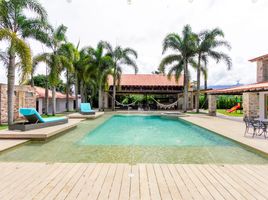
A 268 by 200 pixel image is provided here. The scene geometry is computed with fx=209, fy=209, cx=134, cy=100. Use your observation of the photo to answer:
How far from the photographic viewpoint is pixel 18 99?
1274cm

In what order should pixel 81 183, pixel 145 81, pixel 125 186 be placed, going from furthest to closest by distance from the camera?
pixel 145 81, pixel 81 183, pixel 125 186

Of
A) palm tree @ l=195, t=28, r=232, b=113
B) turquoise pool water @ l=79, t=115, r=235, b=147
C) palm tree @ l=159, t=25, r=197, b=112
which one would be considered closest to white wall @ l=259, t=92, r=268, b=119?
turquoise pool water @ l=79, t=115, r=235, b=147

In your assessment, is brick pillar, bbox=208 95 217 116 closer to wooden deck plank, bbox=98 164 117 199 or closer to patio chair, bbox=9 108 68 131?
patio chair, bbox=9 108 68 131

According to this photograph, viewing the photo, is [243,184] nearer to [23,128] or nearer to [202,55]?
[23,128]

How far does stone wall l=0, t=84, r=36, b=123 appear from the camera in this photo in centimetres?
1137

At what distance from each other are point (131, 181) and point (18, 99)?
11779 mm

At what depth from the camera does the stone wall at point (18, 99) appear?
37.3 feet

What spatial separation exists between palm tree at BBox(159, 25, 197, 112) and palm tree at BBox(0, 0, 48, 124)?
1185cm

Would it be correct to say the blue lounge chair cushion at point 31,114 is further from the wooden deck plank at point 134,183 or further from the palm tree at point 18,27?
the wooden deck plank at point 134,183

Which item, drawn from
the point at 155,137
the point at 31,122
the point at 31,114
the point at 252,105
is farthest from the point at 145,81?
the point at 31,114

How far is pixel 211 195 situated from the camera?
2.88 metres

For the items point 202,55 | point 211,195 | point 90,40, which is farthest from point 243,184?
point 90,40

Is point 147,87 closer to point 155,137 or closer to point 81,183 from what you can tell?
point 155,137

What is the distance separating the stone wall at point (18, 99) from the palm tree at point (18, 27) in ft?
6.31
